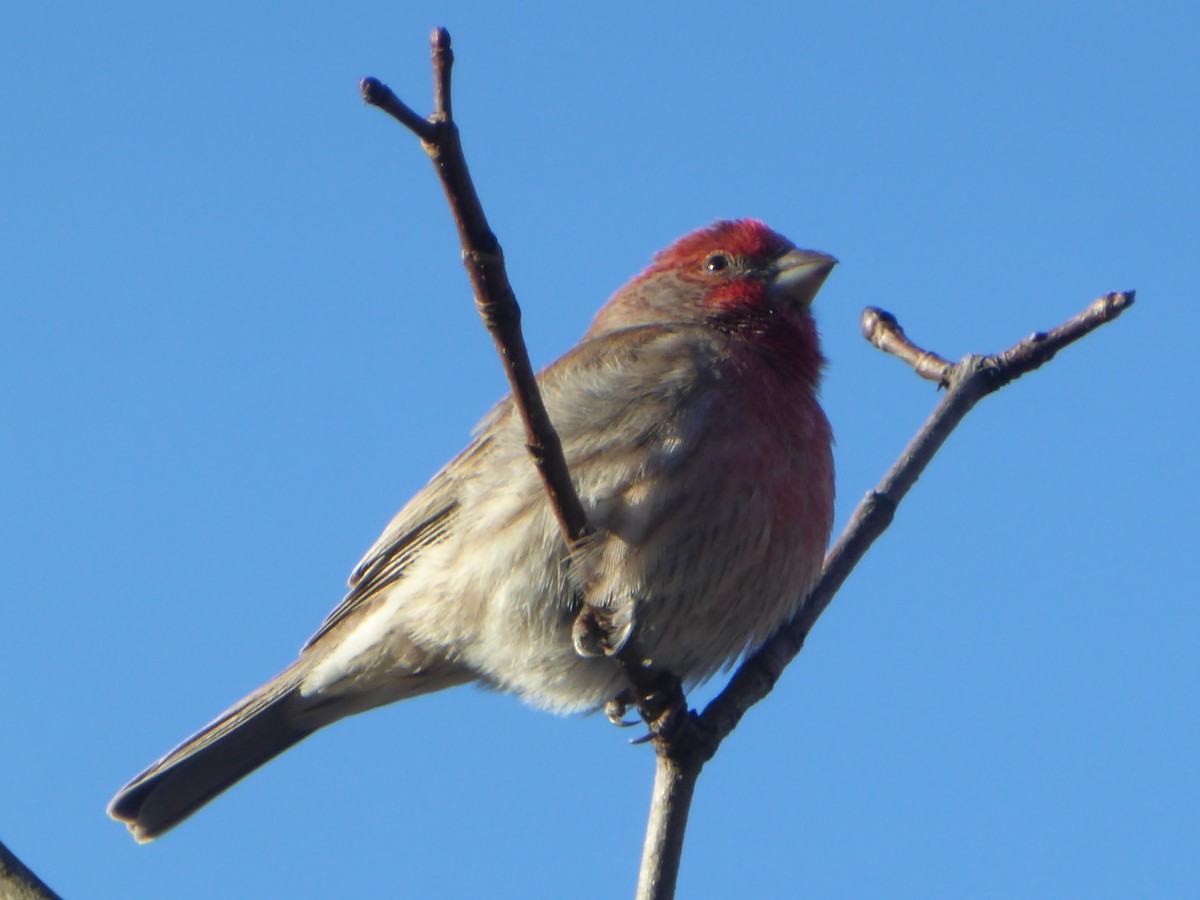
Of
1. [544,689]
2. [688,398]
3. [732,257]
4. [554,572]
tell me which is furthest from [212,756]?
[732,257]

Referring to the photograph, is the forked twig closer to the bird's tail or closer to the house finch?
the house finch

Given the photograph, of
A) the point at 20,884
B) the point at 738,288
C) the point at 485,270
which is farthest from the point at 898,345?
the point at 20,884

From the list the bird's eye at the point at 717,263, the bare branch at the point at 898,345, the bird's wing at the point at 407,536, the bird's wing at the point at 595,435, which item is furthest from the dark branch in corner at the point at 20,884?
the bird's eye at the point at 717,263

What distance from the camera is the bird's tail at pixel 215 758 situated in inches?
277

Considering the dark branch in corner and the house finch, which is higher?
the house finch

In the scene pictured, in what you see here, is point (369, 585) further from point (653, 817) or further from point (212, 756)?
point (653, 817)

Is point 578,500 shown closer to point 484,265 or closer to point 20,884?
point 484,265

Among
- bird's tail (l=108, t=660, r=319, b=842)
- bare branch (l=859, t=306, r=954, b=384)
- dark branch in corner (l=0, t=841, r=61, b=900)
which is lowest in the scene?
dark branch in corner (l=0, t=841, r=61, b=900)

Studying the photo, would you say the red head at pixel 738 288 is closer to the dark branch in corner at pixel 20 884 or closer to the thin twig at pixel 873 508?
the thin twig at pixel 873 508

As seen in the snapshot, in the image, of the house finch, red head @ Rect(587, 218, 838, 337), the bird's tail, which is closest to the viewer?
the house finch

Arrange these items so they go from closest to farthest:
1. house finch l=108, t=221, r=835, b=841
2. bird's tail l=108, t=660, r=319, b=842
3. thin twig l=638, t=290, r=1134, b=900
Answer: thin twig l=638, t=290, r=1134, b=900 → house finch l=108, t=221, r=835, b=841 → bird's tail l=108, t=660, r=319, b=842

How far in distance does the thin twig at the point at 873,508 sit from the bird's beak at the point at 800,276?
642 millimetres

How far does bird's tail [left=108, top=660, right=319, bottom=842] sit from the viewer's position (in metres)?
7.05

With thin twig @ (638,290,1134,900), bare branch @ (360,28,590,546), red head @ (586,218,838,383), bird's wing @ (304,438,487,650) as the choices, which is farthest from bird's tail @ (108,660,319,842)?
bare branch @ (360,28,590,546)
